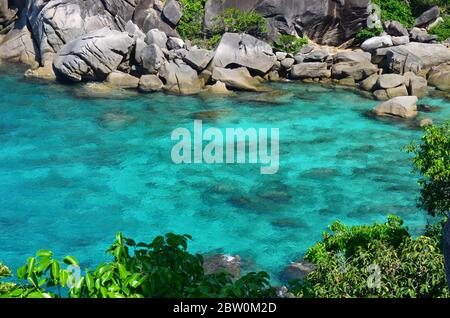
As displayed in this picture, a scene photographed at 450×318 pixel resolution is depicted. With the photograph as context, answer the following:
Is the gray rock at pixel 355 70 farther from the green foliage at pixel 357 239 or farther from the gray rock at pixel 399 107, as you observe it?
the green foliage at pixel 357 239

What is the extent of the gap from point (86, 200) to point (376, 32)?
77.8ft

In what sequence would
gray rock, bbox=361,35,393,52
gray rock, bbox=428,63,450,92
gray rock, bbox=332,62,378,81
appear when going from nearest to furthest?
gray rock, bbox=428,63,450,92
gray rock, bbox=332,62,378,81
gray rock, bbox=361,35,393,52

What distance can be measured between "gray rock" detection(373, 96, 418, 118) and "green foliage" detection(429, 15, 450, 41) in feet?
35.1

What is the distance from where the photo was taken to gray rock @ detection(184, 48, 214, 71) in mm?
33156

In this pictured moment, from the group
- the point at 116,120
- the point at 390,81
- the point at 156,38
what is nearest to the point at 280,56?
the point at 390,81

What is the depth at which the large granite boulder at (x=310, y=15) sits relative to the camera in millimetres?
38812

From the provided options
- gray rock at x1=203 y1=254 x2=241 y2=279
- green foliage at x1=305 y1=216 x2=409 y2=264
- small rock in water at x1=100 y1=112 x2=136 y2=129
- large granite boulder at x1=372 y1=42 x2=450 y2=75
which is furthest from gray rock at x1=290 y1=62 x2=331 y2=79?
green foliage at x1=305 y1=216 x2=409 y2=264

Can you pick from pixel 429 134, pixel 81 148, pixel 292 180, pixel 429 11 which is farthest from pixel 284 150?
pixel 429 11

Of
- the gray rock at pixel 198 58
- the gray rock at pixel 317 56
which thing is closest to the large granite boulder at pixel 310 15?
the gray rock at pixel 317 56

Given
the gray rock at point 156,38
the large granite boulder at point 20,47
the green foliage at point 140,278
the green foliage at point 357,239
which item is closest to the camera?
the green foliage at point 140,278

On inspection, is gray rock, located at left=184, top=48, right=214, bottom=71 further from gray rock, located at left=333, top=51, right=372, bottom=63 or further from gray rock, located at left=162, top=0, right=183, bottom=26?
gray rock, located at left=333, top=51, right=372, bottom=63

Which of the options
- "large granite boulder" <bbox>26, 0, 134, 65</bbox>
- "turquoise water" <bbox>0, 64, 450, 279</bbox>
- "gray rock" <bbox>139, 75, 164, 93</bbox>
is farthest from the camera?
"large granite boulder" <bbox>26, 0, 134, 65</bbox>

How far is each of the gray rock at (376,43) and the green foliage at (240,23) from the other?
5.85 metres

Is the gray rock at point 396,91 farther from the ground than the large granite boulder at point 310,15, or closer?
closer
